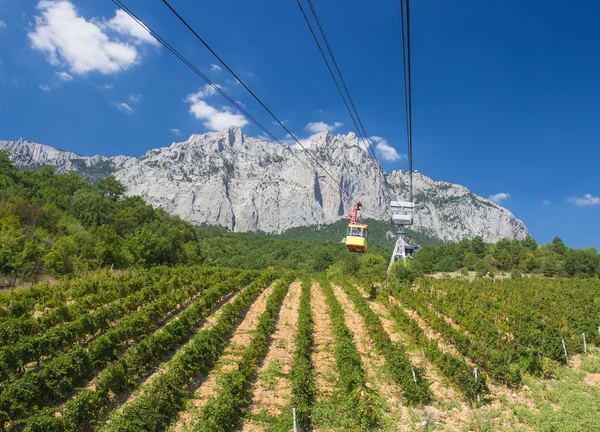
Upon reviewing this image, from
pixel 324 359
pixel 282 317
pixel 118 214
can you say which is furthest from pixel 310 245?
pixel 324 359

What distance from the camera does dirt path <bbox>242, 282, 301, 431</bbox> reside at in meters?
12.9

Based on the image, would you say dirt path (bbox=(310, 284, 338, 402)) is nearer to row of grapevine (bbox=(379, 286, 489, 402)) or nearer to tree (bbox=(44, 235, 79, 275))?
row of grapevine (bbox=(379, 286, 489, 402))

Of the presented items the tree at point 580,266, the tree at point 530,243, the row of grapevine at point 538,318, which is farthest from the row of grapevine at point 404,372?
the tree at point 530,243

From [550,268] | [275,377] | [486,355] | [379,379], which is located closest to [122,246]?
[275,377]

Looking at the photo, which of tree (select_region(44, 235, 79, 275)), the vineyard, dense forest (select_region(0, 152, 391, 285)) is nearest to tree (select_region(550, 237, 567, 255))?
dense forest (select_region(0, 152, 391, 285))

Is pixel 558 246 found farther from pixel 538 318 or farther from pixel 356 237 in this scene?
pixel 356 237

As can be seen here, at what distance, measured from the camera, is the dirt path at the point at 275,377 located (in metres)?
12.9

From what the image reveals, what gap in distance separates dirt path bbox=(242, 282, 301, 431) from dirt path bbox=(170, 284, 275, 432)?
145 cm

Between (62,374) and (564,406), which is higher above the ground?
(62,374)

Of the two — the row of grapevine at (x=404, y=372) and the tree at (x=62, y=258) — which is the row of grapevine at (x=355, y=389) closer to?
the row of grapevine at (x=404, y=372)

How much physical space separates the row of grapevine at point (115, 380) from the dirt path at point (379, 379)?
357 inches

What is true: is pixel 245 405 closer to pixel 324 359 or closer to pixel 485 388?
pixel 324 359

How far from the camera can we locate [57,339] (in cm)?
1549

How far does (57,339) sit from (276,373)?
9315 mm
